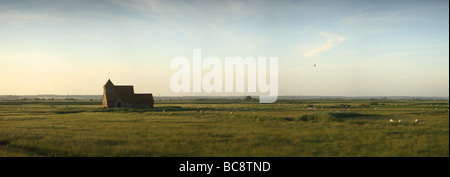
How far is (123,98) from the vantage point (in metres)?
68.4

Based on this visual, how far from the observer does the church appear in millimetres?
67125

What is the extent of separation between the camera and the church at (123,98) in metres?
67.1

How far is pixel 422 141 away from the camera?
16953mm

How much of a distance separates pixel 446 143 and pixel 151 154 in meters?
14.9
